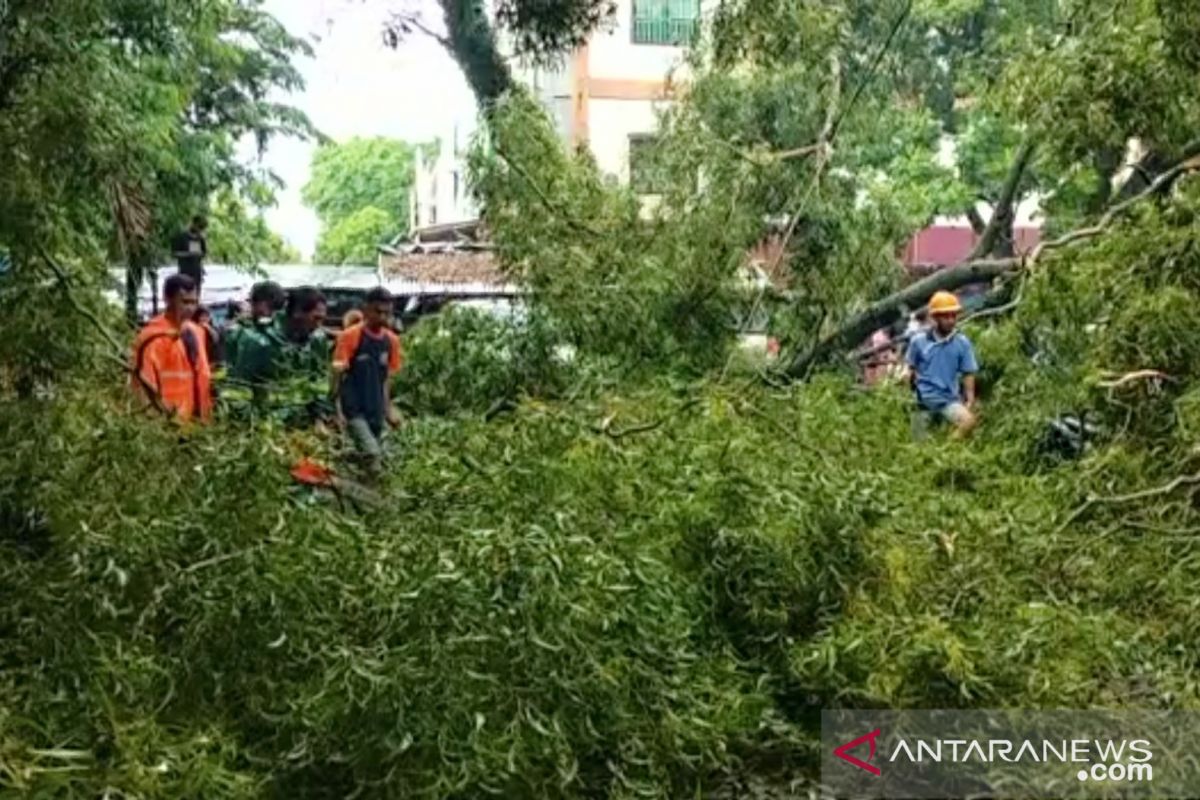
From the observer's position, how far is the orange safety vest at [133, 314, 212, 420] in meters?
5.28

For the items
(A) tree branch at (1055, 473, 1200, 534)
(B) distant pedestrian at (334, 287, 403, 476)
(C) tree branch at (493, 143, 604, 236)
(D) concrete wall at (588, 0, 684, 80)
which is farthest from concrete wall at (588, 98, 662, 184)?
(A) tree branch at (1055, 473, 1200, 534)

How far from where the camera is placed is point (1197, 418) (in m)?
4.82

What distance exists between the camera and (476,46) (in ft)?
29.3

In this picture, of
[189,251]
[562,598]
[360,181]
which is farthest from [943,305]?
[360,181]

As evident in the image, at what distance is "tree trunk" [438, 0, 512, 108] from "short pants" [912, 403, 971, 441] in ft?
11.0

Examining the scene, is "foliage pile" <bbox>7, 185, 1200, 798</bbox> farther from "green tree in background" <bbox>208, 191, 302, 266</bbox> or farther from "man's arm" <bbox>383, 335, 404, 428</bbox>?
"green tree in background" <bbox>208, 191, 302, 266</bbox>

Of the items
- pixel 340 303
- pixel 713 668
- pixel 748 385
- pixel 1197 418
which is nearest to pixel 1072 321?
pixel 1197 418

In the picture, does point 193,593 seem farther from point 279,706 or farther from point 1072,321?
point 1072,321

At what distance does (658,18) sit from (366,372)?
12491mm

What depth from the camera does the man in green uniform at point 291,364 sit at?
636 cm

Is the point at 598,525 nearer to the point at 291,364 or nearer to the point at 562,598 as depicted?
the point at 562,598

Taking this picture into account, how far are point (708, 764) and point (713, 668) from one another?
1.37 feet

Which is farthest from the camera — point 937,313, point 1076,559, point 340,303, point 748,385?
point 340,303

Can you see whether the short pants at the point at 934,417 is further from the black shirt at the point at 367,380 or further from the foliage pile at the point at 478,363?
the black shirt at the point at 367,380
